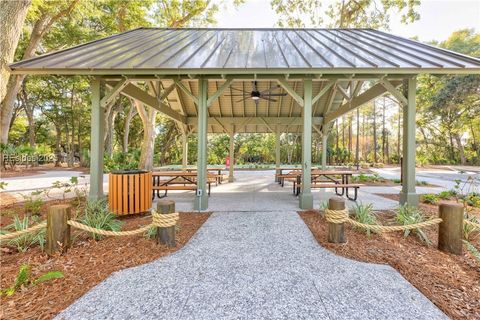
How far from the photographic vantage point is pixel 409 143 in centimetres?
506

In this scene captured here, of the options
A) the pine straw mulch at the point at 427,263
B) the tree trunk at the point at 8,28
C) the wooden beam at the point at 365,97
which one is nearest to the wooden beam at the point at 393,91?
the wooden beam at the point at 365,97

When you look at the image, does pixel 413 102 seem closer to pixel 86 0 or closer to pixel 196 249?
pixel 196 249

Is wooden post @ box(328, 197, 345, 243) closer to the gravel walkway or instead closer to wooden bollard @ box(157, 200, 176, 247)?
the gravel walkway

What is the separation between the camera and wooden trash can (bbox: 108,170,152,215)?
443cm

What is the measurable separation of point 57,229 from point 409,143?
694 centimetres

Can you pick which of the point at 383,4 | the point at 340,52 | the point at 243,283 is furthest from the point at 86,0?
the point at 383,4

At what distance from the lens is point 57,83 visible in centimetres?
1914

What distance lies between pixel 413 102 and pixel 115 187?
6921 millimetres

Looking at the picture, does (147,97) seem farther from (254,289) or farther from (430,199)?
(430,199)

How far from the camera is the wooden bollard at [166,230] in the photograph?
3.08 metres

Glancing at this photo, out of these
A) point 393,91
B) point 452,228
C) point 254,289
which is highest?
point 393,91

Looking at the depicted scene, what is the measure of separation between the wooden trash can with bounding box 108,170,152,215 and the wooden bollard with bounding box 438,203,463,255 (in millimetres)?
5278

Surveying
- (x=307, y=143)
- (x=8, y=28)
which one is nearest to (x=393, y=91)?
(x=307, y=143)

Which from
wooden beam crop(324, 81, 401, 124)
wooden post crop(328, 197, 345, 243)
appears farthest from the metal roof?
wooden post crop(328, 197, 345, 243)
